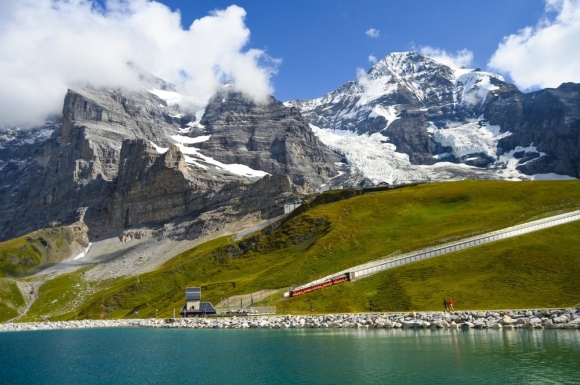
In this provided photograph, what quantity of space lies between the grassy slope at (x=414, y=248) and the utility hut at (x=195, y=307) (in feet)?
30.8

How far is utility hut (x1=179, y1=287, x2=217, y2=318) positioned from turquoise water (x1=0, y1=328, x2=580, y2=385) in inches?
2150

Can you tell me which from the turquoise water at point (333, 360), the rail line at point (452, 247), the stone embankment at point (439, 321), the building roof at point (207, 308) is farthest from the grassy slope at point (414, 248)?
the turquoise water at point (333, 360)

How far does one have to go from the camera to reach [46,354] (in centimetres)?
7131

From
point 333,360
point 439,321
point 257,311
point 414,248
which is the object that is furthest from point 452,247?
point 333,360

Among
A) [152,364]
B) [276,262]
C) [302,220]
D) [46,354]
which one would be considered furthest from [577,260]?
[302,220]

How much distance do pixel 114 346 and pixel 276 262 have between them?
3452 inches

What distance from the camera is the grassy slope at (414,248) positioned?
274 feet

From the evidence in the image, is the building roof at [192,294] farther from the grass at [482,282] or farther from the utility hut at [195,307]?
the grass at [482,282]

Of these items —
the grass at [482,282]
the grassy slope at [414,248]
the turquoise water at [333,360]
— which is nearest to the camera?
the turquoise water at [333,360]

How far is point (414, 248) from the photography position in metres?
115

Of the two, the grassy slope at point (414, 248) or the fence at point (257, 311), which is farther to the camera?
the fence at point (257, 311)

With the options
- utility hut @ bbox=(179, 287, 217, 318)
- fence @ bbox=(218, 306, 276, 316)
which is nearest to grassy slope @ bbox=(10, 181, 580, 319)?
fence @ bbox=(218, 306, 276, 316)

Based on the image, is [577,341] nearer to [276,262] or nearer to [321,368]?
[321,368]

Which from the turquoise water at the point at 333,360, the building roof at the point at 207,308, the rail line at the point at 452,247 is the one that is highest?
the rail line at the point at 452,247
